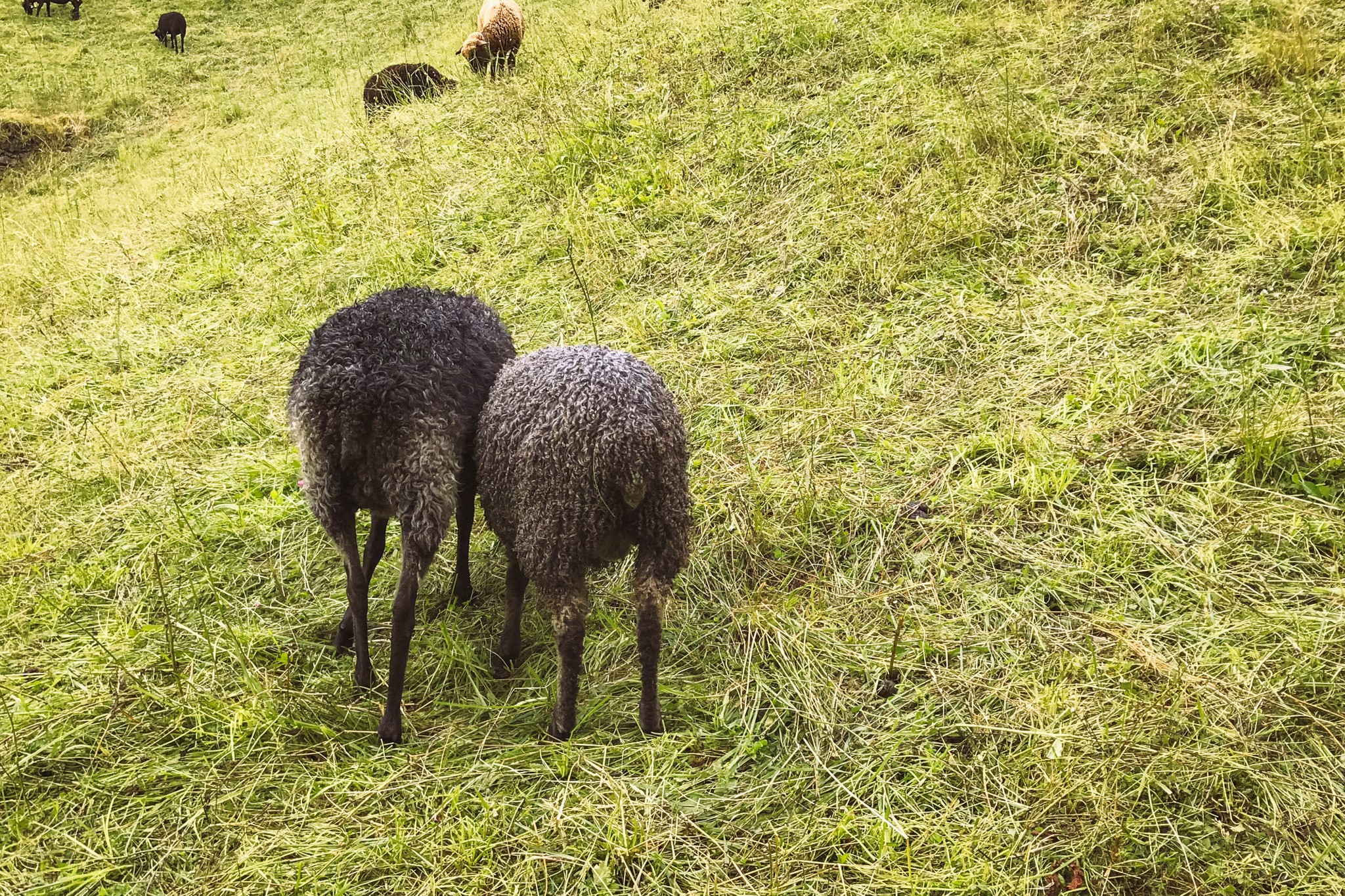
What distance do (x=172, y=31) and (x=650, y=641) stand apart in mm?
20900

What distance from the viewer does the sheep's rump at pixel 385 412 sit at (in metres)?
3.12

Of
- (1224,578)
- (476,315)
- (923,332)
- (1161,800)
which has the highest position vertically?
(476,315)

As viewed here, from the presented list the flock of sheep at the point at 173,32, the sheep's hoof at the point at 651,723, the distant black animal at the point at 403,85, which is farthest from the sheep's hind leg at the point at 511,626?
the flock of sheep at the point at 173,32

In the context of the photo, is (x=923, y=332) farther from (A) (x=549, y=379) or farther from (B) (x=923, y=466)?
(A) (x=549, y=379)

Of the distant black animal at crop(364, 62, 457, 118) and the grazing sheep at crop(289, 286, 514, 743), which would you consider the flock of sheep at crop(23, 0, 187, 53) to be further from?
the grazing sheep at crop(289, 286, 514, 743)

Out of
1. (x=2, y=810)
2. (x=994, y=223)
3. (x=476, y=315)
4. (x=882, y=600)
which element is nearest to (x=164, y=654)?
(x=2, y=810)

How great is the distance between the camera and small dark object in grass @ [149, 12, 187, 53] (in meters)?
17.7

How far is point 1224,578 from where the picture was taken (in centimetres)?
314

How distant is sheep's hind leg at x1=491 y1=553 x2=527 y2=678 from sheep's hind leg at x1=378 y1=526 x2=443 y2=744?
46 cm

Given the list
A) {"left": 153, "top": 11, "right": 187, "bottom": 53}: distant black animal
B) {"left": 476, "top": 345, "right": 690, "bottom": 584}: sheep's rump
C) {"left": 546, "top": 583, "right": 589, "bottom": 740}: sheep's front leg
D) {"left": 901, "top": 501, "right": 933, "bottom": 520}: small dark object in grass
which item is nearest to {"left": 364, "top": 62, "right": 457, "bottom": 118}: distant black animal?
{"left": 476, "top": 345, "right": 690, "bottom": 584}: sheep's rump

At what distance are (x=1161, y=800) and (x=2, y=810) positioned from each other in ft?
13.1

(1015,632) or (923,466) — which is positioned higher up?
(923,466)

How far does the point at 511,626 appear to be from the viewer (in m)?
3.53

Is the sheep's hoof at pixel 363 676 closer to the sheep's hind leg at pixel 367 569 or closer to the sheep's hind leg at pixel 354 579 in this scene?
the sheep's hind leg at pixel 354 579
